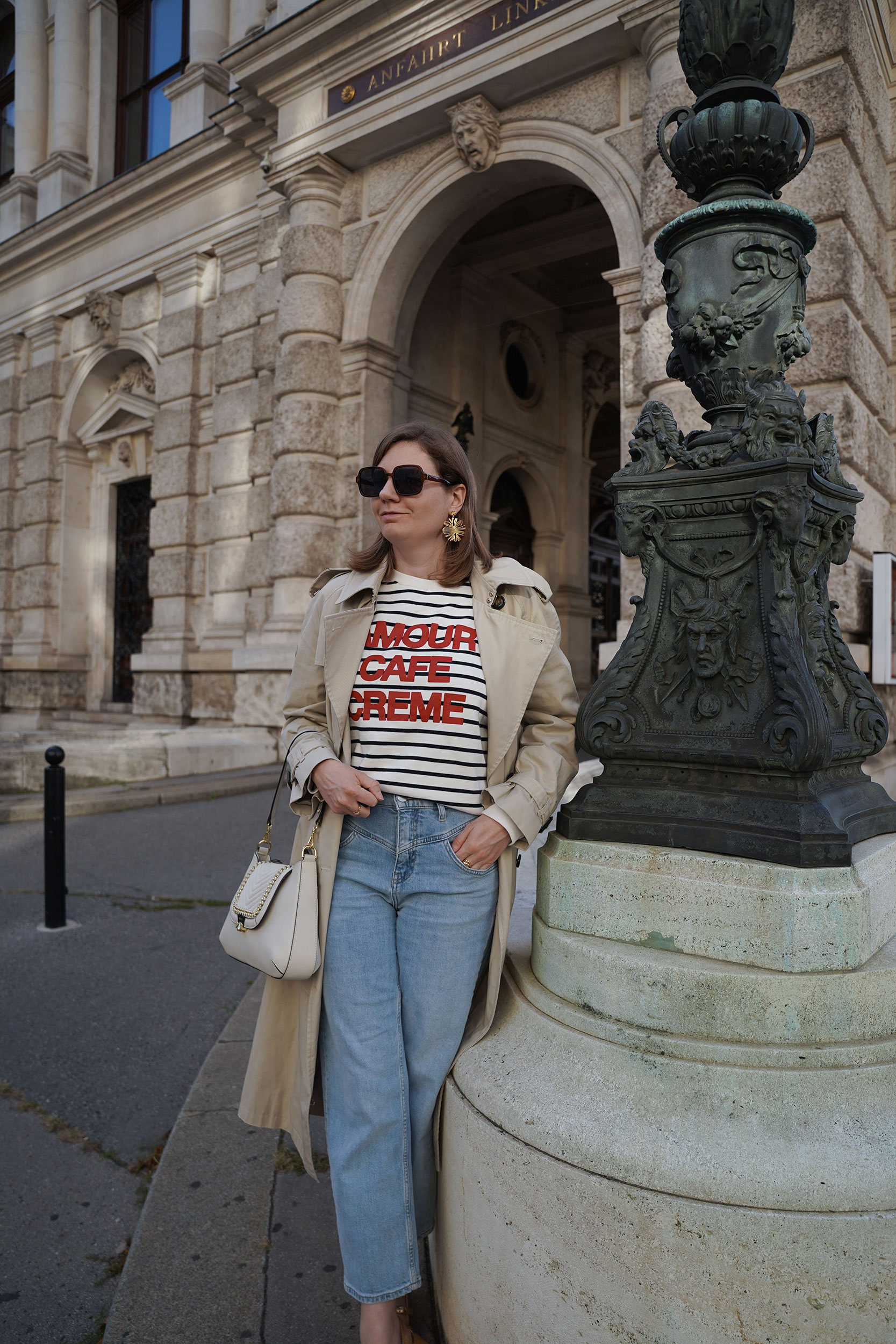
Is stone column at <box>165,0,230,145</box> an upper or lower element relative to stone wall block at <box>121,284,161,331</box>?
upper

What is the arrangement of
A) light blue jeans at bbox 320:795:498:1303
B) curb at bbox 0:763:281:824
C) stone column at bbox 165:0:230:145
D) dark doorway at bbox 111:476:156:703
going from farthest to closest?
dark doorway at bbox 111:476:156:703
stone column at bbox 165:0:230:145
curb at bbox 0:763:281:824
light blue jeans at bbox 320:795:498:1303

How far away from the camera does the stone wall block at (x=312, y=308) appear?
9555 mm

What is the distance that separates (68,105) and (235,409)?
789 centimetres

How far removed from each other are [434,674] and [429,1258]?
137cm

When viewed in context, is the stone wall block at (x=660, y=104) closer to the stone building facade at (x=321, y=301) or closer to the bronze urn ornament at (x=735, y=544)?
the stone building facade at (x=321, y=301)

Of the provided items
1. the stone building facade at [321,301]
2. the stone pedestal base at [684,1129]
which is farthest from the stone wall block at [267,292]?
the stone pedestal base at [684,1129]

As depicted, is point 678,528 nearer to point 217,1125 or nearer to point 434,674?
point 434,674

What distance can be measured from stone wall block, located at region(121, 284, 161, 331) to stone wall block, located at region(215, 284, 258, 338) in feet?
5.90

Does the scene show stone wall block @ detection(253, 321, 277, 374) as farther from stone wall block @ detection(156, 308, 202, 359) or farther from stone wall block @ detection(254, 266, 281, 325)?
stone wall block @ detection(156, 308, 202, 359)

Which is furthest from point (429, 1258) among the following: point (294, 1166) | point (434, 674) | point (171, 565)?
point (171, 565)

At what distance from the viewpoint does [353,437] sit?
31.8 ft

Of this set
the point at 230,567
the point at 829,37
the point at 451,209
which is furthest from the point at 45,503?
the point at 829,37

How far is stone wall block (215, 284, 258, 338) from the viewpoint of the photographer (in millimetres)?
11086

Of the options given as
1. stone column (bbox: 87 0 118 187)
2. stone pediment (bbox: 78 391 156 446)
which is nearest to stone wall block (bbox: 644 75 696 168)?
stone pediment (bbox: 78 391 156 446)
